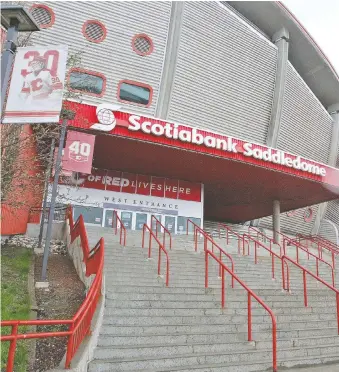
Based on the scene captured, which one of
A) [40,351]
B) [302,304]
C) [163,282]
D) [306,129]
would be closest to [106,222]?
[163,282]

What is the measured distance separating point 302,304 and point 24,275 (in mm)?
6740

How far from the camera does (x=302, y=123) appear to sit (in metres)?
31.1

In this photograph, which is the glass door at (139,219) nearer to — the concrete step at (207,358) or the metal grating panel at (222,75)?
the metal grating panel at (222,75)

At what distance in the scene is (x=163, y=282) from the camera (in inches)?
350

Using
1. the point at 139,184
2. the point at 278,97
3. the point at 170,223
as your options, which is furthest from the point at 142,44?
the point at 170,223

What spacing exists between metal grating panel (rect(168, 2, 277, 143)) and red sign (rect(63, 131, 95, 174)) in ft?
33.4

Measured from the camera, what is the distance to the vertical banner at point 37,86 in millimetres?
4484

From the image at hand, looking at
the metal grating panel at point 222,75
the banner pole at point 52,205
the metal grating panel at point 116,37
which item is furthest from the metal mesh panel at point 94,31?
the banner pole at point 52,205

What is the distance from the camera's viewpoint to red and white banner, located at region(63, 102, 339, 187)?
48.6 ft

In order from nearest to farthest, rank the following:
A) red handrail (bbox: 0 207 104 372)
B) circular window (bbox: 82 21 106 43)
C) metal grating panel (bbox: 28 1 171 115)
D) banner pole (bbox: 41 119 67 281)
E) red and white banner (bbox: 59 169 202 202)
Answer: red handrail (bbox: 0 207 104 372) → banner pole (bbox: 41 119 67 281) → red and white banner (bbox: 59 169 202 202) → metal grating panel (bbox: 28 1 171 115) → circular window (bbox: 82 21 106 43)

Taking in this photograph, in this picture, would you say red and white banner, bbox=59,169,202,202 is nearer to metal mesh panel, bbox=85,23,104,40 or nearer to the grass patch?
the grass patch

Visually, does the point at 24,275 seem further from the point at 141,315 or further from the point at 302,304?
the point at 302,304

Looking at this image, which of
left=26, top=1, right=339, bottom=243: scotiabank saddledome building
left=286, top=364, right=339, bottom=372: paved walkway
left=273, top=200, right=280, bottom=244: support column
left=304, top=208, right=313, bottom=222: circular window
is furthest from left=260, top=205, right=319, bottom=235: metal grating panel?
left=286, top=364, right=339, bottom=372: paved walkway

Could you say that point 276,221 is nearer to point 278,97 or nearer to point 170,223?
point 170,223
